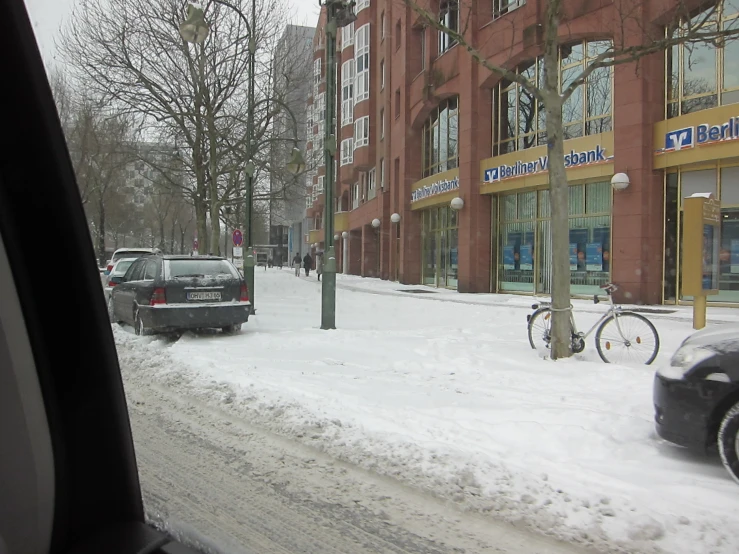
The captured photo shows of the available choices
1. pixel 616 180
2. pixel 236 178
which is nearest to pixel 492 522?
pixel 616 180

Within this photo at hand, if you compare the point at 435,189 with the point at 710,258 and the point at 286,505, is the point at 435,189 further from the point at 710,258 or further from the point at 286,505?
the point at 286,505

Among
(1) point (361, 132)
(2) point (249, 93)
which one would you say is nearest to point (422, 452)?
(2) point (249, 93)

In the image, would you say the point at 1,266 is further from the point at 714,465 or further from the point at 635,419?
the point at 635,419

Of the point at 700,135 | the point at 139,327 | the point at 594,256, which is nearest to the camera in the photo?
the point at 139,327

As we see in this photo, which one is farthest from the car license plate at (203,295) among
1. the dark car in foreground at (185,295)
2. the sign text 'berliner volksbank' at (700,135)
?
the sign text 'berliner volksbank' at (700,135)

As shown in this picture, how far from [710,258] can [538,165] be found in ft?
38.2

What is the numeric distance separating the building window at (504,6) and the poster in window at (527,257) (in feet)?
27.1

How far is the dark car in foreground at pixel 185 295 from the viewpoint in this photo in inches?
403

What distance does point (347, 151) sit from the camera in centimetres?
4412

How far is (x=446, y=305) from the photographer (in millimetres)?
18312

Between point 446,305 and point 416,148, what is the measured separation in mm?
13565

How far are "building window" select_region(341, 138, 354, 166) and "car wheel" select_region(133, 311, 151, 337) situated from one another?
3333 cm

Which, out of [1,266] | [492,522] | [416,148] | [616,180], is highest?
[416,148]

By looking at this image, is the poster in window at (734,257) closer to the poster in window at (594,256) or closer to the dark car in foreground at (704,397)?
the poster in window at (594,256)
